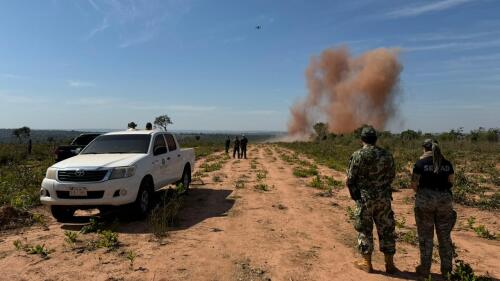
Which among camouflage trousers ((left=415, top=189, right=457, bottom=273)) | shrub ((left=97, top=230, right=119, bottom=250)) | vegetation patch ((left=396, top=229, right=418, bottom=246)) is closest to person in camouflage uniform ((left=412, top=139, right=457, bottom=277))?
camouflage trousers ((left=415, top=189, right=457, bottom=273))

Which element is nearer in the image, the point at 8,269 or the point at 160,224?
the point at 8,269

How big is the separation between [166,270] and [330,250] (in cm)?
261

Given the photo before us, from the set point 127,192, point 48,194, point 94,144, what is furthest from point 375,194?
point 94,144

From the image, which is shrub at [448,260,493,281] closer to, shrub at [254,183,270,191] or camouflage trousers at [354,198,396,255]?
camouflage trousers at [354,198,396,255]

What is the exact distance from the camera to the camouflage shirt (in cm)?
564

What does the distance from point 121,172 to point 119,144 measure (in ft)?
6.07

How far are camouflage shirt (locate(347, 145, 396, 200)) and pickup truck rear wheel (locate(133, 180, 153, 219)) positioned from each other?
4618 mm

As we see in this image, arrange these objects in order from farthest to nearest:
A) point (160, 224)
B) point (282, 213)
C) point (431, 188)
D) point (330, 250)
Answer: point (282, 213), point (160, 224), point (330, 250), point (431, 188)

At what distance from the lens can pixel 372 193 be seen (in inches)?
222

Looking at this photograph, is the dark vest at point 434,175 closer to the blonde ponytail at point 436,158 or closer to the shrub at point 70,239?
the blonde ponytail at point 436,158

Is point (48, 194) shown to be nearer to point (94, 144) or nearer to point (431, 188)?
point (94, 144)

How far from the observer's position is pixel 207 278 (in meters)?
5.49

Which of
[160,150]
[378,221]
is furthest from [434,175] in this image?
[160,150]

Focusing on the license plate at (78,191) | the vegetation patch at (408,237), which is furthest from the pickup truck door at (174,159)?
the vegetation patch at (408,237)
